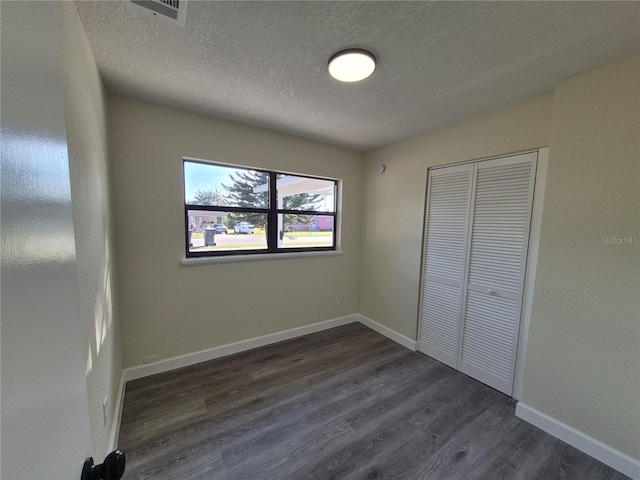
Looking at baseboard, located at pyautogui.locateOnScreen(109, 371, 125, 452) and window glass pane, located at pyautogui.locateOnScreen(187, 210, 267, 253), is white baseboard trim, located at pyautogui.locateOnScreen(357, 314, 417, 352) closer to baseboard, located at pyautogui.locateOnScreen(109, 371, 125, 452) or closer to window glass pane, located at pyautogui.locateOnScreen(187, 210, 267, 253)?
window glass pane, located at pyautogui.locateOnScreen(187, 210, 267, 253)

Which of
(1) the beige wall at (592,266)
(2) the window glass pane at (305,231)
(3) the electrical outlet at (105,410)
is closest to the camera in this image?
(3) the electrical outlet at (105,410)

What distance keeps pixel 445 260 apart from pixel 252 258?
2.09 metres

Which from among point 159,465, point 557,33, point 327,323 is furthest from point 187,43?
point 327,323

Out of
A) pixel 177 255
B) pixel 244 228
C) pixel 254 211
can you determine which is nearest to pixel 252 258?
pixel 244 228

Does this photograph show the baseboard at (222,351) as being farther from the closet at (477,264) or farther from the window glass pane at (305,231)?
the closet at (477,264)

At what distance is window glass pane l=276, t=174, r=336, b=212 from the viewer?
2.98 metres

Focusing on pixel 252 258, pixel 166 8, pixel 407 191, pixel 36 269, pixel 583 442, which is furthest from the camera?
pixel 407 191

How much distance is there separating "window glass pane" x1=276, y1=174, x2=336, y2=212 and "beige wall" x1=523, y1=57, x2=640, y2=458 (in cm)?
225

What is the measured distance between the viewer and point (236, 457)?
1.55 metres

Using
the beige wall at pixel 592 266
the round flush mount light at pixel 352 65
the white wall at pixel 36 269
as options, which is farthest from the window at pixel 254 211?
the beige wall at pixel 592 266

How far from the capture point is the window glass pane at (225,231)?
97.7 inches

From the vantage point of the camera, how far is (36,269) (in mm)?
404

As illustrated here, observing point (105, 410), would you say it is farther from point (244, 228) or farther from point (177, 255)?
point (244, 228)

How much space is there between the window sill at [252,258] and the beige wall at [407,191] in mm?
653
